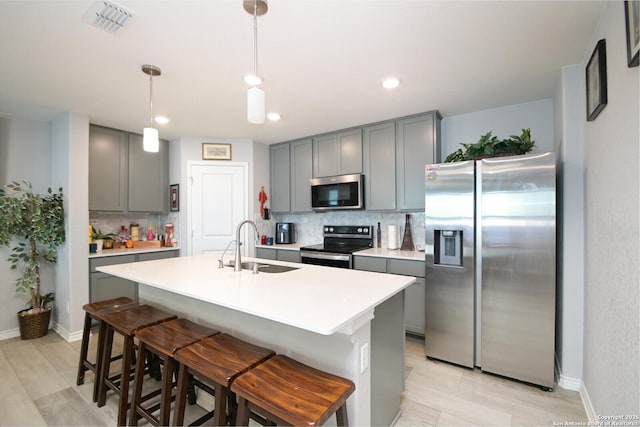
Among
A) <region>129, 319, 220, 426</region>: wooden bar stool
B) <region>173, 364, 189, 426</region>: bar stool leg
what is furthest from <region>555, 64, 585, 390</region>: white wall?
<region>173, 364, 189, 426</region>: bar stool leg

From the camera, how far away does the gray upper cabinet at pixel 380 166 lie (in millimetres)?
3377

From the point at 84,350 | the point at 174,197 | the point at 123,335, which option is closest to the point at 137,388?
the point at 123,335

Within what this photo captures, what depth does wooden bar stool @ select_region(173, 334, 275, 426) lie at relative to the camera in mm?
1288

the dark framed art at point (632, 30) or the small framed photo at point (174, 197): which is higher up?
the dark framed art at point (632, 30)

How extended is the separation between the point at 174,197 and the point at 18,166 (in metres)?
1.58

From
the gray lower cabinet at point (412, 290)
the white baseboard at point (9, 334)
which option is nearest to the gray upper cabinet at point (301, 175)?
the gray lower cabinet at point (412, 290)

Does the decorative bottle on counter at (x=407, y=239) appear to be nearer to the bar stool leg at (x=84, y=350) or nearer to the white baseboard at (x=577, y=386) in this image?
the white baseboard at (x=577, y=386)

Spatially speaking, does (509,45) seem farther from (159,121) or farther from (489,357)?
(159,121)

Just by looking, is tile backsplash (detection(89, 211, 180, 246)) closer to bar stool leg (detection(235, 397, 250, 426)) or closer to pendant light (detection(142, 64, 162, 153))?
pendant light (detection(142, 64, 162, 153))

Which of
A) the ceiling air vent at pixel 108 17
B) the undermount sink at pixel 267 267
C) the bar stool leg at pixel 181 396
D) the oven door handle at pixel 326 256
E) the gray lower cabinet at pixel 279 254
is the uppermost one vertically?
the ceiling air vent at pixel 108 17

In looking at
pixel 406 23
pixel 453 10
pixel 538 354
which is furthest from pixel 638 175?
pixel 538 354

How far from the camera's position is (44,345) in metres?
2.90

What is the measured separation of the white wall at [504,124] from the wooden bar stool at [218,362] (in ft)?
9.69

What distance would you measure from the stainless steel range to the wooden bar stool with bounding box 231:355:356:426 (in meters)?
2.01
